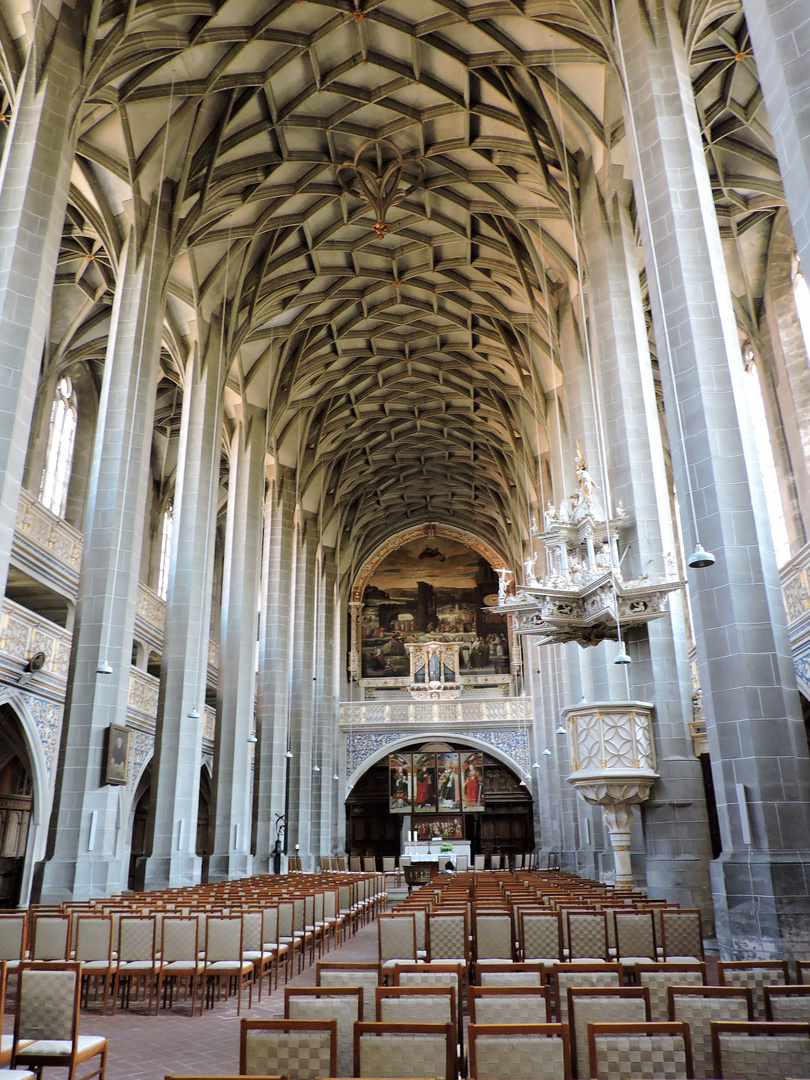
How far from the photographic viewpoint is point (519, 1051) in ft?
11.3

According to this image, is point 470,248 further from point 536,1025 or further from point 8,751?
point 536,1025

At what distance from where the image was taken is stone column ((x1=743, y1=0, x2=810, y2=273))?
19.5 ft

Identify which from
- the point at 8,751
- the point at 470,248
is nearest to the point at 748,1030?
the point at 8,751

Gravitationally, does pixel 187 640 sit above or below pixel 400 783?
above

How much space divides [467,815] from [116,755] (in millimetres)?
25286

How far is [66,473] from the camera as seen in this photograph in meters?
21.7

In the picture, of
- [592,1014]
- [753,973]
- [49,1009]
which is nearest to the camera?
[592,1014]

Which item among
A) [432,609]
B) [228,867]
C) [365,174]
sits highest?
[365,174]

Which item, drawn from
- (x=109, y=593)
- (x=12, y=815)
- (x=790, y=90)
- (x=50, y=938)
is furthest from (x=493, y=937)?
(x=12, y=815)

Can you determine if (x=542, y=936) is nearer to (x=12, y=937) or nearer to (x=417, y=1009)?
(x=417, y=1009)

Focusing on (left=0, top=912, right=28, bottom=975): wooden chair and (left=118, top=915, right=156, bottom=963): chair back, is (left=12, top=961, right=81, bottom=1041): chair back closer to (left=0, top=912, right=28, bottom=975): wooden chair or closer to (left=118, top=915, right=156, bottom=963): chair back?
(left=118, top=915, right=156, bottom=963): chair back

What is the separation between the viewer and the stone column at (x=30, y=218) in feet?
35.2

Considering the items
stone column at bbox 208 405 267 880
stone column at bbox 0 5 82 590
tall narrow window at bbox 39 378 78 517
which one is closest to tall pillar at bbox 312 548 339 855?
stone column at bbox 208 405 267 880

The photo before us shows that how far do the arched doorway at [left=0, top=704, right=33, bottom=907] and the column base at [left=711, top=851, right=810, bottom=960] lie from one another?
16077 mm
